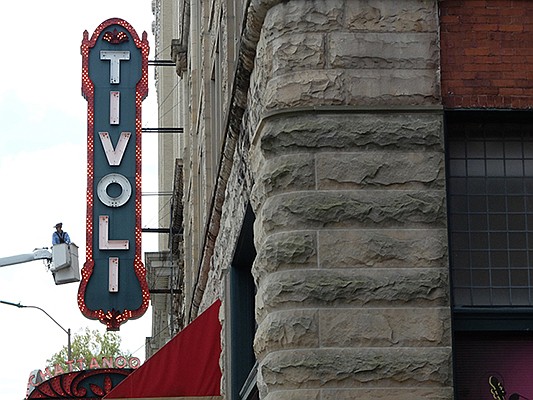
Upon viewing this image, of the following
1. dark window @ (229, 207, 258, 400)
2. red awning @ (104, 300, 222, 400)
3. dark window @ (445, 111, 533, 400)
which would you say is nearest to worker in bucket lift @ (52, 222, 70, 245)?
red awning @ (104, 300, 222, 400)

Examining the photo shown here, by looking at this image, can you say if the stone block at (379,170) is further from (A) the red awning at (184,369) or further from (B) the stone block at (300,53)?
(A) the red awning at (184,369)

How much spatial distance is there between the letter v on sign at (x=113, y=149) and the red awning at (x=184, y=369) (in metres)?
11.9

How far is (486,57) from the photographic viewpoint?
11.0 m

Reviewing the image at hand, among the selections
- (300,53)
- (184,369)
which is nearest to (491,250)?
(300,53)

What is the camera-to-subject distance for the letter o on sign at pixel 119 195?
2880 cm

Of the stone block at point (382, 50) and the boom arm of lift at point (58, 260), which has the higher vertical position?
the stone block at point (382, 50)

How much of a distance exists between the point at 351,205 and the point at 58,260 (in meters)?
11.2

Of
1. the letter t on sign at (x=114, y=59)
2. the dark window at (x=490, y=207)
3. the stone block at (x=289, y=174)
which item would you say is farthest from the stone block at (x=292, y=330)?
the letter t on sign at (x=114, y=59)

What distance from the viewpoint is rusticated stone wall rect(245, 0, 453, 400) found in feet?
33.8

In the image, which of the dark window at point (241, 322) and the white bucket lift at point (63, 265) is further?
the white bucket lift at point (63, 265)

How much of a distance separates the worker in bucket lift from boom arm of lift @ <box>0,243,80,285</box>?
6.15 meters

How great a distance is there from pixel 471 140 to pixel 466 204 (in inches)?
21.3

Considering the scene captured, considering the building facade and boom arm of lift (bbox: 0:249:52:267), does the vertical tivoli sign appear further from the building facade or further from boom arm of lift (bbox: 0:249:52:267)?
the building facade

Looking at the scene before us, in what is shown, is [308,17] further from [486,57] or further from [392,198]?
[392,198]
